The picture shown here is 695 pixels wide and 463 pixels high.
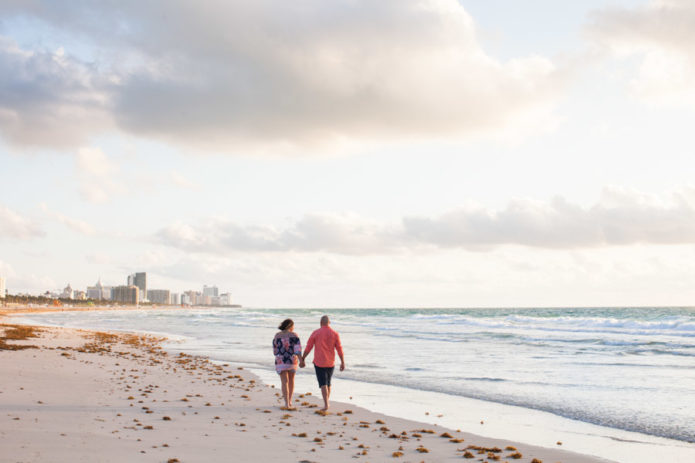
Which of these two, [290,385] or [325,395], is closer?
[325,395]

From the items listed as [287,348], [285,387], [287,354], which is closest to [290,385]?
[285,387]

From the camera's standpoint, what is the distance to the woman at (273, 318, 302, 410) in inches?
476

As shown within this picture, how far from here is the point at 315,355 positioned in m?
12.2

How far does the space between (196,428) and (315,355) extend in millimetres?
3365

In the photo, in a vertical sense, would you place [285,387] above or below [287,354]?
below

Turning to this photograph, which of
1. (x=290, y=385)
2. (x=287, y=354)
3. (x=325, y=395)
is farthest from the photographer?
(x=287, y=354)

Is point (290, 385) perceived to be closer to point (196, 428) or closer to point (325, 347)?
point (325, 347)

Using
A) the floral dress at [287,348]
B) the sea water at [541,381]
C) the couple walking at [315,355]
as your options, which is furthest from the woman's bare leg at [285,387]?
the sea water at [541,381]

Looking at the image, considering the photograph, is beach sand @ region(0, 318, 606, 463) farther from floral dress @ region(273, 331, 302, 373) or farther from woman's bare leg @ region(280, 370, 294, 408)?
floral dress @ region(273, 331, 302, 373)

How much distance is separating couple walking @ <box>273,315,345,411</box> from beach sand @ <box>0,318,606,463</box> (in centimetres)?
53

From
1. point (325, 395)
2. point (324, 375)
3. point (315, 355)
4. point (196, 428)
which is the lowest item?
point (196, 428)

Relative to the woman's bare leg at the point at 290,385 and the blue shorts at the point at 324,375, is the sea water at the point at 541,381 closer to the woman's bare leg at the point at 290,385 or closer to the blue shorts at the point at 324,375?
the blue shorts at the point at 324,375

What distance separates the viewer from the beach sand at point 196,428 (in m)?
7.74

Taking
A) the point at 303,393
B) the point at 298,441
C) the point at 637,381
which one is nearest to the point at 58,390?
the point at 303,393
